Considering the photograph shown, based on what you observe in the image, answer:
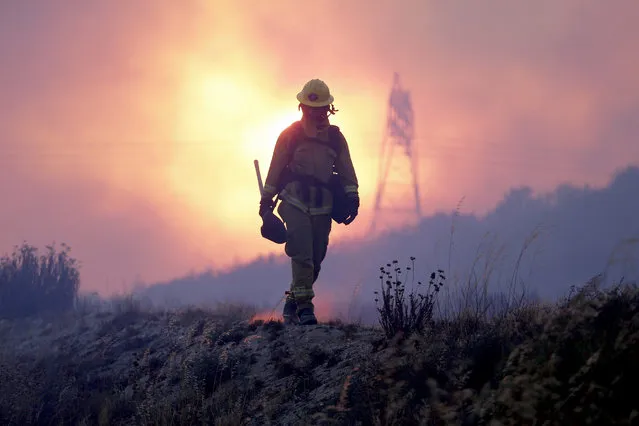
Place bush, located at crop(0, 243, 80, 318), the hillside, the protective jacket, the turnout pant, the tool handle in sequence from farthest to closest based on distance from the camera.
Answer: bush, located at crop(0, 243, 80, 318), the tool handle, the protective jacket, the turnout pant, the hillside

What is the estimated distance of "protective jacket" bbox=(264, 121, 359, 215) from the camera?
29.6 ft

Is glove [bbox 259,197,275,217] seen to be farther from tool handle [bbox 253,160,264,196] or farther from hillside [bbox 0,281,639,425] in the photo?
hillside [bbox 0,281,639,425]

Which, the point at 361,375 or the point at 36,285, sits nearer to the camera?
the point at 361,375

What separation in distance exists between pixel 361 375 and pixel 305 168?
13.2 ft

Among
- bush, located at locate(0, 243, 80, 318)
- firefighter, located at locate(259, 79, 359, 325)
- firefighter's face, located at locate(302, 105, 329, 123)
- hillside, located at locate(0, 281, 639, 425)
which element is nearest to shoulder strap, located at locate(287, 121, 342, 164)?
firefighter, located at locate(259, 79, 359, 325)

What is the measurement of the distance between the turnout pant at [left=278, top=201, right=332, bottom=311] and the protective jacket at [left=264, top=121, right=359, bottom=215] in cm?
12

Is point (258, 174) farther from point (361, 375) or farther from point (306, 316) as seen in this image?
point (361, 375)

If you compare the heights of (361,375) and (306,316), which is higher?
(306,316)

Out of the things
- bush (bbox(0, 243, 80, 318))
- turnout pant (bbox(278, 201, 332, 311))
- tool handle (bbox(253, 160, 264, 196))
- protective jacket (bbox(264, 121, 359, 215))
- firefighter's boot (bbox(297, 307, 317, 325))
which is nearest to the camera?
firefighter's boot (bbox(297, 307, 317, 325))

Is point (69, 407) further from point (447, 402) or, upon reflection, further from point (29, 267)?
point (29, 267)

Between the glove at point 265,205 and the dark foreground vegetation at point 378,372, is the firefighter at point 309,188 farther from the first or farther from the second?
the dark foreground vegetation at point 378,372

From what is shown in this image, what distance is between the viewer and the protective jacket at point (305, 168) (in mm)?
9016

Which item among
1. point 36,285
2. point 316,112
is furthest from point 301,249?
point 36,285

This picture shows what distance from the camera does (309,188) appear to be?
355 inches
